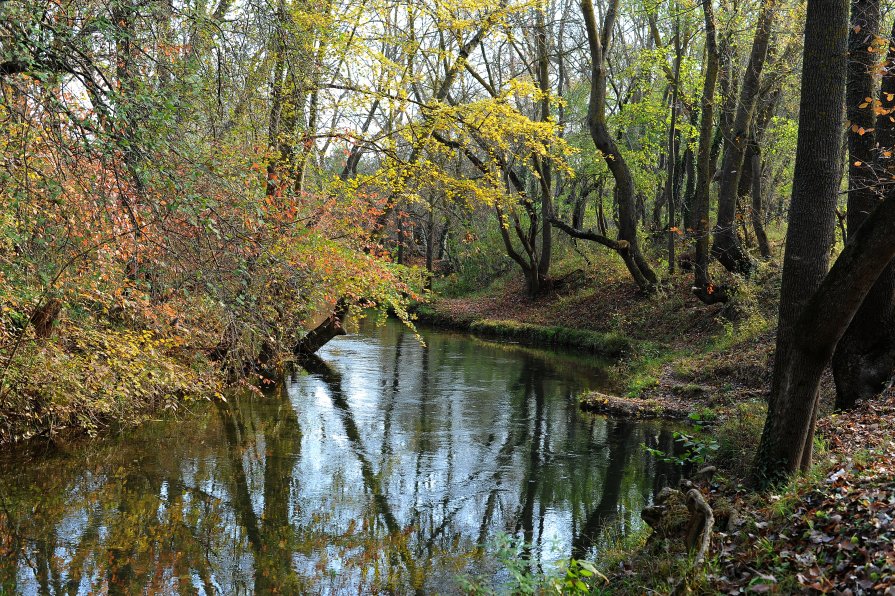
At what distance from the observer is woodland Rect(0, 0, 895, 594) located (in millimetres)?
5012

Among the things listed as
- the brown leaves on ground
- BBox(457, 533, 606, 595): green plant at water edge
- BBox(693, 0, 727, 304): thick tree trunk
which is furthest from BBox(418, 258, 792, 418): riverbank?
BBox(457, 533, 606, 595): green plant at water edge

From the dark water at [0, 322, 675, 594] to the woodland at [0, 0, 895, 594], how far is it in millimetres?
923

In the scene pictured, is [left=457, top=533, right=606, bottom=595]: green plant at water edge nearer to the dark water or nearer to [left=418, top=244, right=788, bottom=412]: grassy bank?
the dark water

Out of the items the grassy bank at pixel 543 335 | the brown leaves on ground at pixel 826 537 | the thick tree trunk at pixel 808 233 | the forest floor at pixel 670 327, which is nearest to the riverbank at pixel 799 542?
the brown leaves on ground at pixel 826 537

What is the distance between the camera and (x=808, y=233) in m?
5.98

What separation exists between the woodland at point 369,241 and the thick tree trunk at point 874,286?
0.11ft

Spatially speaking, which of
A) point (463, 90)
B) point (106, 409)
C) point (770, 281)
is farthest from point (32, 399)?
point (463, 90)

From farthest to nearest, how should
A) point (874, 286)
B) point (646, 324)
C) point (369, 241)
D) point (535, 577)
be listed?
point (646, 324)
point (369, 241)
point (874, 286)
point (535, 577)

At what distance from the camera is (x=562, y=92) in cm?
2861

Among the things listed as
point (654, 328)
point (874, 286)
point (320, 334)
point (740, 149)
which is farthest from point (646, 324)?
point (874, 286)

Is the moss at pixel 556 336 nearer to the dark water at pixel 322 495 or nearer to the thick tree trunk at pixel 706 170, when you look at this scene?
the thick tree trunk at pixel 706 170

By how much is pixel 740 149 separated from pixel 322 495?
12909mm

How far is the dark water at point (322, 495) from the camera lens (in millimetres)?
6551

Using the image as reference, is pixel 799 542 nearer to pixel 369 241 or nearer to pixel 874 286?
pixel 874 286
